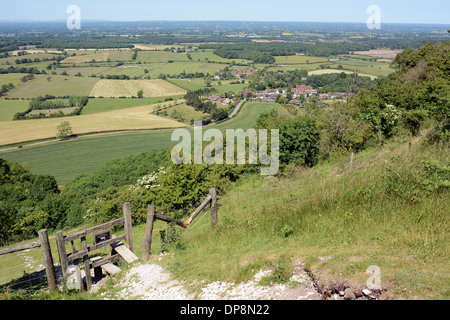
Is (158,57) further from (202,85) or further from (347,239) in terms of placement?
(347,239)

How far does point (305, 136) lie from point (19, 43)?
239 meters

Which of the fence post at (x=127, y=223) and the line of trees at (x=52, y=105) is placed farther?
the line of trees at (x=52, y=105)

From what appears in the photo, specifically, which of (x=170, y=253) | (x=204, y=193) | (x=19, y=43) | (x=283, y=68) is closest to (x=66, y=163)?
(x=204, y=193)

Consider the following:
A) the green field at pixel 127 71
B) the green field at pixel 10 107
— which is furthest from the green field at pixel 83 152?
the green field at pixel 127 71

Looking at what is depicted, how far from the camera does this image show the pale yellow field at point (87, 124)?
60.5 meters

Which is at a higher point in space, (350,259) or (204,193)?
(350,259)

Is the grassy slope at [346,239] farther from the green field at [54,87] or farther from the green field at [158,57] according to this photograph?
the green field at [158,57]

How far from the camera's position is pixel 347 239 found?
5.88 metres

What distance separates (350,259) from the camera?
16.9 ft

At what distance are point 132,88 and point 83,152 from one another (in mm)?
56491

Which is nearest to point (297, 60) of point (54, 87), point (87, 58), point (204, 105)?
point (204, 105)

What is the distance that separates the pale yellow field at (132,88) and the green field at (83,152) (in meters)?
41.7

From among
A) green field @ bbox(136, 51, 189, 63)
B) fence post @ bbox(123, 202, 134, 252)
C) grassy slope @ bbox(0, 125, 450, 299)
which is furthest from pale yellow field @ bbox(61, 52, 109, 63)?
grassy slope @ bbox(0, 125, 450, 299)

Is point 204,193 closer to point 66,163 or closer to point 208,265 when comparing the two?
point 208,265
